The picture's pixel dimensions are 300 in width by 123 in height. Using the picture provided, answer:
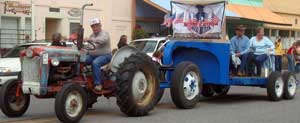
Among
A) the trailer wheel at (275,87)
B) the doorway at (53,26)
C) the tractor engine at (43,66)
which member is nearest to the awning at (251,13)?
the doorway at (53,26)

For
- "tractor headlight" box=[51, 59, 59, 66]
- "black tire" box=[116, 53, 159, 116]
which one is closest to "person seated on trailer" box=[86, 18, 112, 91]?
"black tire" box=[116, 53, 159, 116]

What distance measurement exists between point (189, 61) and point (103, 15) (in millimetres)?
16100

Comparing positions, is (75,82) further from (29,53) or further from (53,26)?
(53,26)

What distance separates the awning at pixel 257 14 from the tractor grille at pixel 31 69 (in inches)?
1021

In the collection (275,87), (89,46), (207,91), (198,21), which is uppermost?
(198,21)

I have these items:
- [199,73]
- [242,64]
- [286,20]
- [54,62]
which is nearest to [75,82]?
[54,62]

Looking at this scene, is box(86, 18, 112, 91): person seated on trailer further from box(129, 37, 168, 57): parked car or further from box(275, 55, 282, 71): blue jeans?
box(129, 37, 168, 57): parked car

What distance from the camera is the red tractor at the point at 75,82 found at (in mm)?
10375

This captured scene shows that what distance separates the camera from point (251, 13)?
126 feet

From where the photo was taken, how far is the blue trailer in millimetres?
12711

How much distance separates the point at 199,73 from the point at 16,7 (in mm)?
14081

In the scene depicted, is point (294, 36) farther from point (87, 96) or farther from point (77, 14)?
point (87, 96)

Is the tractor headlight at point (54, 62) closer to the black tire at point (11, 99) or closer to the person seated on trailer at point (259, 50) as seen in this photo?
the black tire at point (11, 99)

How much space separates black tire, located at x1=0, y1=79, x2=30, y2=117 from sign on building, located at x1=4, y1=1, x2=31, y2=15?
1438cm
